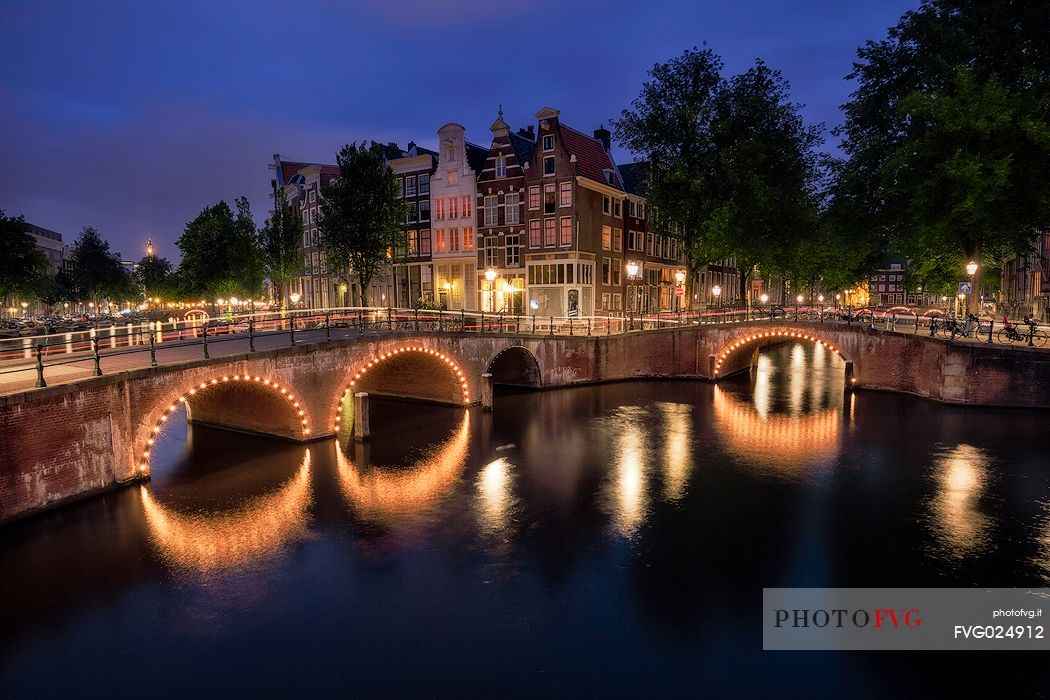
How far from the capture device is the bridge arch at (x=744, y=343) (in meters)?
34.8

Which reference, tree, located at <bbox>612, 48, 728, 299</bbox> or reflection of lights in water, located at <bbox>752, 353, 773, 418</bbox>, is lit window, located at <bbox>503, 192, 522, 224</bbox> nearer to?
tree, located at <bbox>612, 48, 728, 299</bbox>

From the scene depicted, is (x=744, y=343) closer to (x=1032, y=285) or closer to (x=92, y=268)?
(x=1032, y=285)

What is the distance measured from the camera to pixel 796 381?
39719 millimetres

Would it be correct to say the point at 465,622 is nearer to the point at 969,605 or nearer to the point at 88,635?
the point at 88,635

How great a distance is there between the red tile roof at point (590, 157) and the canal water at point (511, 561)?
94.8 feet

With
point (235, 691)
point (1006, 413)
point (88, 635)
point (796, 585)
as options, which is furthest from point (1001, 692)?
point (1006, 413)

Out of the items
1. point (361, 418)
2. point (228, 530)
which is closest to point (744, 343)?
point (361, 418)

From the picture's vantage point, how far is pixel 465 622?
36.9 ft

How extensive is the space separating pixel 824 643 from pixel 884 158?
34.5m

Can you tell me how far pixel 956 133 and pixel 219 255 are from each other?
59.6 metres

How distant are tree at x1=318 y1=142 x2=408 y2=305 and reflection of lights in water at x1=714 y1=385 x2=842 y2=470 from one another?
24.4m

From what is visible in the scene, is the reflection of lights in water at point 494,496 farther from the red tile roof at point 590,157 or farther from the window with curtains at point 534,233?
the red tile roof at point 590,157

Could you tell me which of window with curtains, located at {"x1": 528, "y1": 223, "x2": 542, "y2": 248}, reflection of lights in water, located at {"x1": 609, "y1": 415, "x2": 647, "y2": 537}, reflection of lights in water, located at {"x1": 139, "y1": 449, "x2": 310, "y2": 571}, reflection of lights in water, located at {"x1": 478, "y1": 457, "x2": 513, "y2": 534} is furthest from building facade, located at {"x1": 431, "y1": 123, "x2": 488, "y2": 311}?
reflection of lights in water, located at {"x1": 139, "y1": 449, "x2": 310, "y2": 571}

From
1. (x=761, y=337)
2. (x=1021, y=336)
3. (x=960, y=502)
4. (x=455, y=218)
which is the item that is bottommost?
(x=960, y=502)
